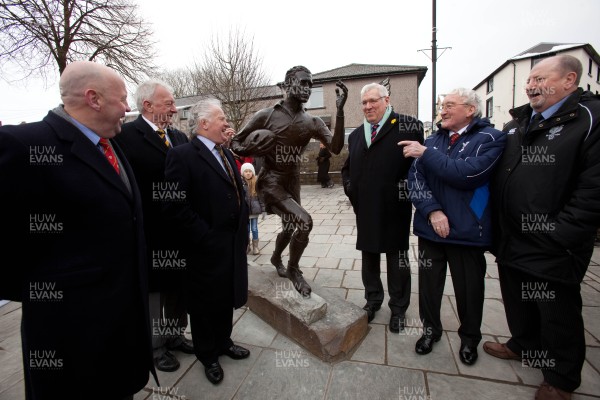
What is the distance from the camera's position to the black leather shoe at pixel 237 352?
2.70 m

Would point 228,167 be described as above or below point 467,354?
above

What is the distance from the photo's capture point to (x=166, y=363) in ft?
8.59

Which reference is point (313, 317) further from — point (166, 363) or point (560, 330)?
point (560, 330)

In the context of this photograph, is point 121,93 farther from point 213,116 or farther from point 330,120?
point 330,120

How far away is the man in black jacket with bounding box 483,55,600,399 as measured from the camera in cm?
194

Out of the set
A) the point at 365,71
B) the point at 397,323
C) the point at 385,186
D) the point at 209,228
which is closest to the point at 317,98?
the point at 365,71

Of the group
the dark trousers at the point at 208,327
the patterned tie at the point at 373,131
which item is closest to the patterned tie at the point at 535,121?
the patterned tie at the point at 373,131

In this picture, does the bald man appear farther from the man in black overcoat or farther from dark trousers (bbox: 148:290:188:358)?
dark trousers (bbox: 148:290:188:358)

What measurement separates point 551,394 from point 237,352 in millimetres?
2287

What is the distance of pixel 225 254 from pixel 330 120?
81.3 feet

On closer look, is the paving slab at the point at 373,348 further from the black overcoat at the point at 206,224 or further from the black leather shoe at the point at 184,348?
the black leather shoe at the point at 184,348

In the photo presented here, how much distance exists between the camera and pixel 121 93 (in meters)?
1.56

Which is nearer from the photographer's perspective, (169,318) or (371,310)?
(169,318)

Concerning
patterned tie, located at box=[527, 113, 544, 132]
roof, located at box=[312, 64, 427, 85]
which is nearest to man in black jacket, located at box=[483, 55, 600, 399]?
patterned tie, located at box=[527, 113, 544, 132]
